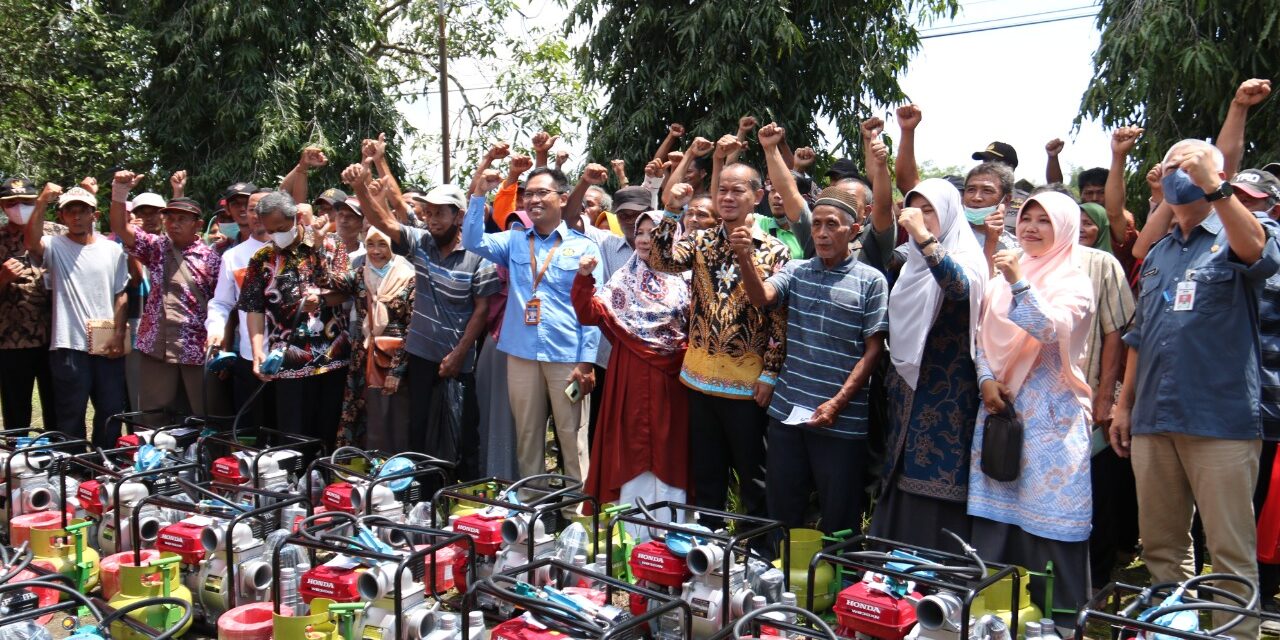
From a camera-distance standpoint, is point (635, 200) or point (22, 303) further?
point (22, 303)

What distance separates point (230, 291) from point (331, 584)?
3616 millimetres

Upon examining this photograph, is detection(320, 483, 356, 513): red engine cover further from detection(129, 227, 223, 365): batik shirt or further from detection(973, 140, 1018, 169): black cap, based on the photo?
detection(973, 140, 1018, 169): black cap

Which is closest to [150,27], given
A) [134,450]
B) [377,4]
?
[377,4]

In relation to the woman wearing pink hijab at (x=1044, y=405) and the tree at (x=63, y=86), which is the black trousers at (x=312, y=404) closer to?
the woman wearing pink hijab at (x=1044, y=405)

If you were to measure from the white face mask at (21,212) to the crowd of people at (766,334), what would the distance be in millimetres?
18

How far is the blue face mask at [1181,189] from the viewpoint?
12.4 ft

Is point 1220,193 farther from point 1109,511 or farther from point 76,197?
point 76,197

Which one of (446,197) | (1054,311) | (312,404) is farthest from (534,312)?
(1054,311)

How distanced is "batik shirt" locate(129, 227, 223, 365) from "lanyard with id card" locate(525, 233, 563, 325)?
2543mm

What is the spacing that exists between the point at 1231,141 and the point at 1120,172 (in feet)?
2.40

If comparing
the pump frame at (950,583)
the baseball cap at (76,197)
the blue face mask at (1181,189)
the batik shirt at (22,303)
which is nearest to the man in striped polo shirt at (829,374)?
the pump frame at (950,583)

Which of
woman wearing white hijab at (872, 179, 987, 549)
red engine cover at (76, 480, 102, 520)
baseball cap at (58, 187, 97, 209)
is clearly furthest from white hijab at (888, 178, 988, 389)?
baseball cap at (58, 187, 97, 209)

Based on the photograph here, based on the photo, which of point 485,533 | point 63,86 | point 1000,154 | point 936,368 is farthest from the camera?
point 63,86

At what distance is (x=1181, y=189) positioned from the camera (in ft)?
12.5
